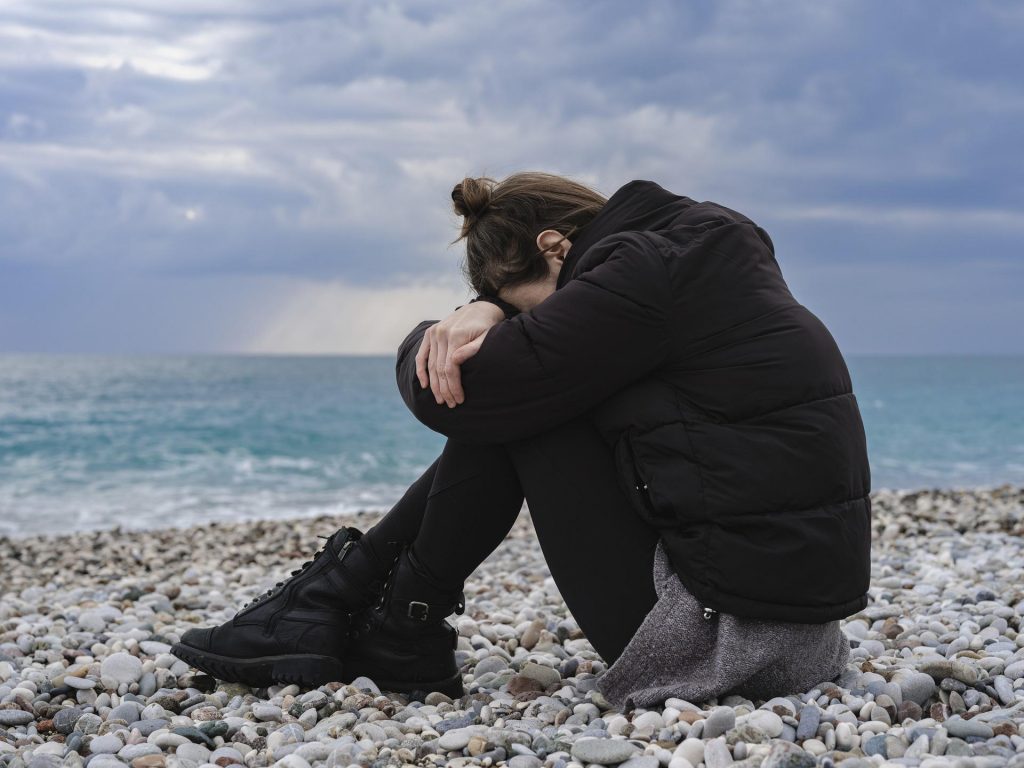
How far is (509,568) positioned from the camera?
6359 millimetres

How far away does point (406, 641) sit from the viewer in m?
3.12

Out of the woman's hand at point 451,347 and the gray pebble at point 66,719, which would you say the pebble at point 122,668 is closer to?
the gray pebble at point 66,719

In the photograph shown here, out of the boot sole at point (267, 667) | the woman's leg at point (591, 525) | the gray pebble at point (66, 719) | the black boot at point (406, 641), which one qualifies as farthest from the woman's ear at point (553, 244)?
the gray pebble at point (66, 719)

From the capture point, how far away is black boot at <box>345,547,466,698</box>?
3.08 m

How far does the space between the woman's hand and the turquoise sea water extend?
10519mm

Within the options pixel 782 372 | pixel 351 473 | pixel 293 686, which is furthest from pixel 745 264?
pixel 351 473

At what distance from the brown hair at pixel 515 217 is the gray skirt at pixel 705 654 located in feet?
2.91

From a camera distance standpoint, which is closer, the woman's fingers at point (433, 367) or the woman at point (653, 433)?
the woman at point (653, 433)

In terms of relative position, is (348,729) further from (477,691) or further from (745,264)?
(745,264)

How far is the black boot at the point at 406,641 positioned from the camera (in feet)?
10.1

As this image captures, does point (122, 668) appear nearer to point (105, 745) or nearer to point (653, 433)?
point (105, 745)

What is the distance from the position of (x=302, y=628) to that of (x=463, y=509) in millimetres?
736

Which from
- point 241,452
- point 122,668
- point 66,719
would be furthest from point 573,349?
point 241,452

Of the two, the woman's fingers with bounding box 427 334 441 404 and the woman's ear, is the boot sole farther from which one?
the woman's ear
